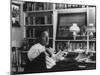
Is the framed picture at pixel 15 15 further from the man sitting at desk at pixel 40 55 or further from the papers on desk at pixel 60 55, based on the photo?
the papers on desk at pixel 60 55

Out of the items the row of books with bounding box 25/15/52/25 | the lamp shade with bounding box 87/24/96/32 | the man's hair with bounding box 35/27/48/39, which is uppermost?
the row of books with bounding box 25/15/52/25

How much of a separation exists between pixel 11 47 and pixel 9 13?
0.65 metres

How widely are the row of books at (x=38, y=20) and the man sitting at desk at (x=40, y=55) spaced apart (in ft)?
0.62

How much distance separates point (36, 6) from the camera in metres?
3.82

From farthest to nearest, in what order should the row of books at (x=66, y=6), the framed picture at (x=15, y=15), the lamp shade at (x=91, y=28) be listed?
1. the lamp shade at (x=91, y=28)
2. the row of books at (x=66, y=6)
3. the framed picture at (x=15, y=15)

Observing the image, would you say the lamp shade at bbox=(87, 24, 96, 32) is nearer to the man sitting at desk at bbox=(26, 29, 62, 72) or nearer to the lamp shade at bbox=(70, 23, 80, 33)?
the lamp shade at bbox=(70, 23, 80, 33)

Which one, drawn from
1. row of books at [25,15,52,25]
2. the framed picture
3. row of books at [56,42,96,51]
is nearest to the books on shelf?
row of books at [56,42,96,51]

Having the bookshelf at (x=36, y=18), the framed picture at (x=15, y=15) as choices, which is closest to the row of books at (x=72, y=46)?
the bookshelf at (x=36, y=18)

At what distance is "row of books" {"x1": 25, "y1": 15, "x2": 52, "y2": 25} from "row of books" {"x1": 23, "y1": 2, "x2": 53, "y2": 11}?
0.54 ft

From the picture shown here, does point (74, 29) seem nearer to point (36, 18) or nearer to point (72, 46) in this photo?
point (72, 46)

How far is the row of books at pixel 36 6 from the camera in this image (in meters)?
3.77

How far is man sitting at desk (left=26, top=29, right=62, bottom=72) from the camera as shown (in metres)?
3.79

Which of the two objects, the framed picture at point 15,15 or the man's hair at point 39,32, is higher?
the framed picture at point 15,15

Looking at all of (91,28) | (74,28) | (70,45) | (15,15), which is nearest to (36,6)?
(15,15)
